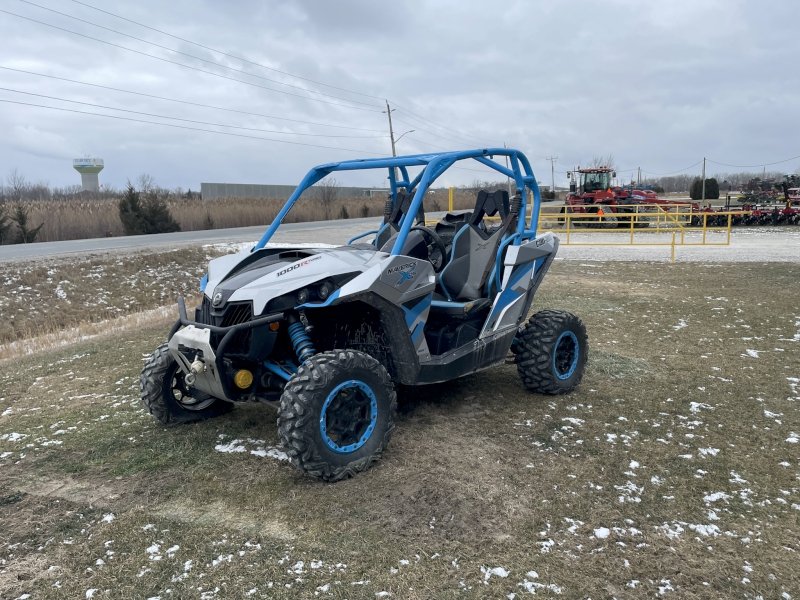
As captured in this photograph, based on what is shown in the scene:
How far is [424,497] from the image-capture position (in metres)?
3.55

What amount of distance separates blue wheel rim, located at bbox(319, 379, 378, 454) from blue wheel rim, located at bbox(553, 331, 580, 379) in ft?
6.81

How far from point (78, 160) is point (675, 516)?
104 meters

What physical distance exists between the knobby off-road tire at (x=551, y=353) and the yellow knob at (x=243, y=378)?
7.44ft

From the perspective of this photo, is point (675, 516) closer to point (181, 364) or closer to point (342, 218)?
point (181, 364)

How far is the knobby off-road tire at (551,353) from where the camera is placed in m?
5.13

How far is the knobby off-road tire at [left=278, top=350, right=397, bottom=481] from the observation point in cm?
354

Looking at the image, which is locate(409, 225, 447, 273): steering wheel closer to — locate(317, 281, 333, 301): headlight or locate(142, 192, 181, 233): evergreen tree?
locate(317, 281, 333, 301): headlight

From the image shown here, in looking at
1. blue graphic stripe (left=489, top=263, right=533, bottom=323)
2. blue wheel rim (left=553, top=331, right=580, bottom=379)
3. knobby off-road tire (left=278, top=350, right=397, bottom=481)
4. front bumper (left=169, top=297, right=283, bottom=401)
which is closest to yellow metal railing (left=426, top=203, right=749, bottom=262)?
blue wheel rim (left=553, top=331, right=580, bottom=379)

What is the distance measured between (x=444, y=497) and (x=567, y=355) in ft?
7.62

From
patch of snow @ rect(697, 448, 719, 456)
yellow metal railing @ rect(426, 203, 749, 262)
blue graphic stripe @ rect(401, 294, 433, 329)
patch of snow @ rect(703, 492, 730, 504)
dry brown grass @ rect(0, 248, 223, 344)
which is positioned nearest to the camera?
patch of snow @ rect(703, 492, 730, 504)

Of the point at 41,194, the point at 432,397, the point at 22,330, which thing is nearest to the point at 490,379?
the point at 432,397

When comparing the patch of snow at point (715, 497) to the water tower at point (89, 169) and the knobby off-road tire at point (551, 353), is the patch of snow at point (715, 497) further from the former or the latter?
the water tower at point (89, 169)

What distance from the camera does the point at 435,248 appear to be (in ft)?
17.5

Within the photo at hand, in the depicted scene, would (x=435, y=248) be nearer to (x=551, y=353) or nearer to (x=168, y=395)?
(x=551, y=353)
